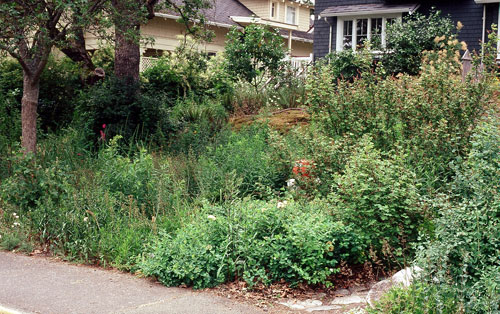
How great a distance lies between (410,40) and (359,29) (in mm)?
4735

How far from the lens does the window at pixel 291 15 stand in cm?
3753

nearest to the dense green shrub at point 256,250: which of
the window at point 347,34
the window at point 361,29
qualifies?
the window at point 361,29

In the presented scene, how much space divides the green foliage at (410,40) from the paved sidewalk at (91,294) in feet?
52.2

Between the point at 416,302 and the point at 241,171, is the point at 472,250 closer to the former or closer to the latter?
the point at 416,302

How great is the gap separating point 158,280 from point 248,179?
2924 mm

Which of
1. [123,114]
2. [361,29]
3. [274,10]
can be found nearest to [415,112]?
[123,114]

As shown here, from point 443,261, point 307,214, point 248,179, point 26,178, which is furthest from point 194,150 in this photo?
point 443,261

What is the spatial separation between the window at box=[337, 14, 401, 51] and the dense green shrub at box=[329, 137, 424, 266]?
18264 millimetres

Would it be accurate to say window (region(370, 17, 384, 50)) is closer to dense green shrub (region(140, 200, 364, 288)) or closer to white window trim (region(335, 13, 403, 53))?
white window trim (region(335, 13, 403, 53))

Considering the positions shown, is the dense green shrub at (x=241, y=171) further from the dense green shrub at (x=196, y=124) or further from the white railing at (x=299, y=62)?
the white railing at (x=299, y=62)

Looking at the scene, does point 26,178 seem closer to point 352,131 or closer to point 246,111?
point 352,131

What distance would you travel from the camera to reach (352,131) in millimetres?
8141

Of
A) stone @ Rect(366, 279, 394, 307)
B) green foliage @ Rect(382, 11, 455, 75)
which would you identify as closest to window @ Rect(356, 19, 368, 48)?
green foliage @ Rect(382, 11, 455, 75)

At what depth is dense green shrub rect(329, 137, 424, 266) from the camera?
19.6 ft
